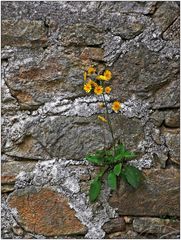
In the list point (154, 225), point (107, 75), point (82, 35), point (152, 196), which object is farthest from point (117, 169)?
point (82, 35)

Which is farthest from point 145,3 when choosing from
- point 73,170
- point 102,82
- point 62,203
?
point 62,203

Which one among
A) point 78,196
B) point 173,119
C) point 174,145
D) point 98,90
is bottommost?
point 78,196

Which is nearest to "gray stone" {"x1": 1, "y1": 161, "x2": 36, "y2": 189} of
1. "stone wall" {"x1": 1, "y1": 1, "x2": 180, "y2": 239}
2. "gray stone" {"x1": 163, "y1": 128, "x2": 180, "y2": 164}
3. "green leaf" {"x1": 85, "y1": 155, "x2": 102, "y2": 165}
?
"stone wall" {"x1": 1, "y1": 1, "x2": 180, "y2": 239}

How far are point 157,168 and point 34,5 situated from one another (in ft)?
3.19

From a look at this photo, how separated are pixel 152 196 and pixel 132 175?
0.16 metres

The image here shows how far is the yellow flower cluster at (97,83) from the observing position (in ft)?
6.83

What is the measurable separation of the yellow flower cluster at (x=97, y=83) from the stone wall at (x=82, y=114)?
0.04 m

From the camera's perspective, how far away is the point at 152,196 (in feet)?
7.03

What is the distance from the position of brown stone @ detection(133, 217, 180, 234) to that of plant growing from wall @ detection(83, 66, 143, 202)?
179 mm

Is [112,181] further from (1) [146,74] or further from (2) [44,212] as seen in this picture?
(1) [146,74]

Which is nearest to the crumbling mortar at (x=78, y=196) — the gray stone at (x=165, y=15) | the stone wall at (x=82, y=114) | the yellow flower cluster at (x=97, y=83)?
the stone wall at (x=82, y=114)

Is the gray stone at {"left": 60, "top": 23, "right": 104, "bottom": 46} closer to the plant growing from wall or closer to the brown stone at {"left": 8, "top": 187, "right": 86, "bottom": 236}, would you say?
the plant growing from wall

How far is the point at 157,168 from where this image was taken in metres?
2.14

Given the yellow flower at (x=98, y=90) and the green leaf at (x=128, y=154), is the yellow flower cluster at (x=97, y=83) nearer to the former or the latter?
the yellow flower at (x=98, y=90)
